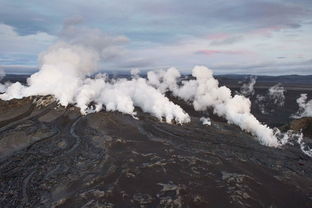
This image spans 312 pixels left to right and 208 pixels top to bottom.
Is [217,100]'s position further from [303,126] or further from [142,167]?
[142,167]

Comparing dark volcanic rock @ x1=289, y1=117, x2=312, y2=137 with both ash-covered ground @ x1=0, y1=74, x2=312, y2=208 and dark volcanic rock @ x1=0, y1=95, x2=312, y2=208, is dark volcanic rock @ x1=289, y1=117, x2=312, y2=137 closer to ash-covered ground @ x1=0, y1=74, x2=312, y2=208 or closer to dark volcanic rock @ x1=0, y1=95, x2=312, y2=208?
ash-covered ground @ x1=0, y1=74, x2=312, y2=208

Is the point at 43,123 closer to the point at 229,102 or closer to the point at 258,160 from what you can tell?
the point at 258,160

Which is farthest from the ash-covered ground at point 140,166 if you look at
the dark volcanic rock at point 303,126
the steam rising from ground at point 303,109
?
the steam rising from ground at point 303,109

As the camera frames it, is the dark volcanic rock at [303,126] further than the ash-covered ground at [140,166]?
Yes

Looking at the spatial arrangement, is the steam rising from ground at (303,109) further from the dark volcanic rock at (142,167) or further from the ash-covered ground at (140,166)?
the dark volcanic rock at (142,167)

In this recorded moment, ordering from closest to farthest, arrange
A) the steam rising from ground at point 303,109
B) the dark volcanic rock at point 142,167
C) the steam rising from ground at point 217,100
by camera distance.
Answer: the dark volcanic rock at point 142,167, the steam rising from ground at point 217,100, the steam rising from ground at point 303,109

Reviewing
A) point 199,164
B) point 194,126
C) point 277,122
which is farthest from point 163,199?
point 277,122
